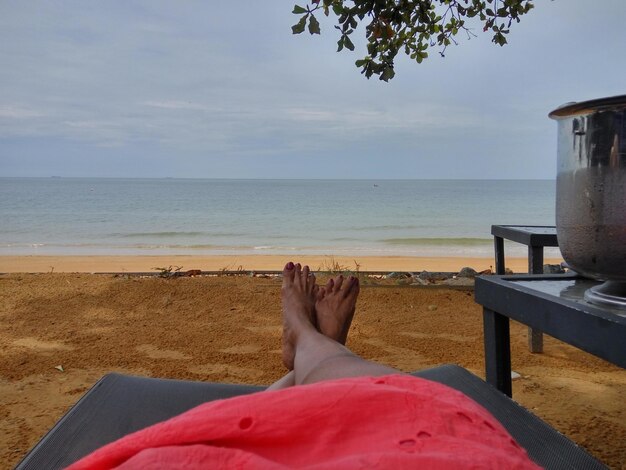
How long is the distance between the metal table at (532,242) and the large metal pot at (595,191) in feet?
4.85

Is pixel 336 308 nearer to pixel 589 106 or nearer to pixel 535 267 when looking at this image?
pixel 589 106

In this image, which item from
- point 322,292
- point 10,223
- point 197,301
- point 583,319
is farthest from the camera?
point 10,223

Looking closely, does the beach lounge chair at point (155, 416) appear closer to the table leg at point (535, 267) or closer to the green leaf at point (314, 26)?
the table leg at point (535, 267)

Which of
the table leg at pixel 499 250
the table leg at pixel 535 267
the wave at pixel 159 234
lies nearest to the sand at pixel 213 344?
the table leg at pixel 535 267

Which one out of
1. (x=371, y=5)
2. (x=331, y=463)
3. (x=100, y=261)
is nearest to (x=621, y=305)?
(x=331, y=463)

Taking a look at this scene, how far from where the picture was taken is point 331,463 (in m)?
0.57

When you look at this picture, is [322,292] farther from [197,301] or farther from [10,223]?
[10,223]

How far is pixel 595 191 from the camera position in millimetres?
941

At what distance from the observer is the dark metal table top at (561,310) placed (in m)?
0.88

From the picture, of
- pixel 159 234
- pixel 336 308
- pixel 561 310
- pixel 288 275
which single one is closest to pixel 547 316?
pixel 561 310

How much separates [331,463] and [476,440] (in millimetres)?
179

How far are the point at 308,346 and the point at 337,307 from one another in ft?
1.73

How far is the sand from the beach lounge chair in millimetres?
648

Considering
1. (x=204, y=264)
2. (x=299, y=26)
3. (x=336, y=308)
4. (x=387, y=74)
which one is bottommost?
(x=204, y=264)
